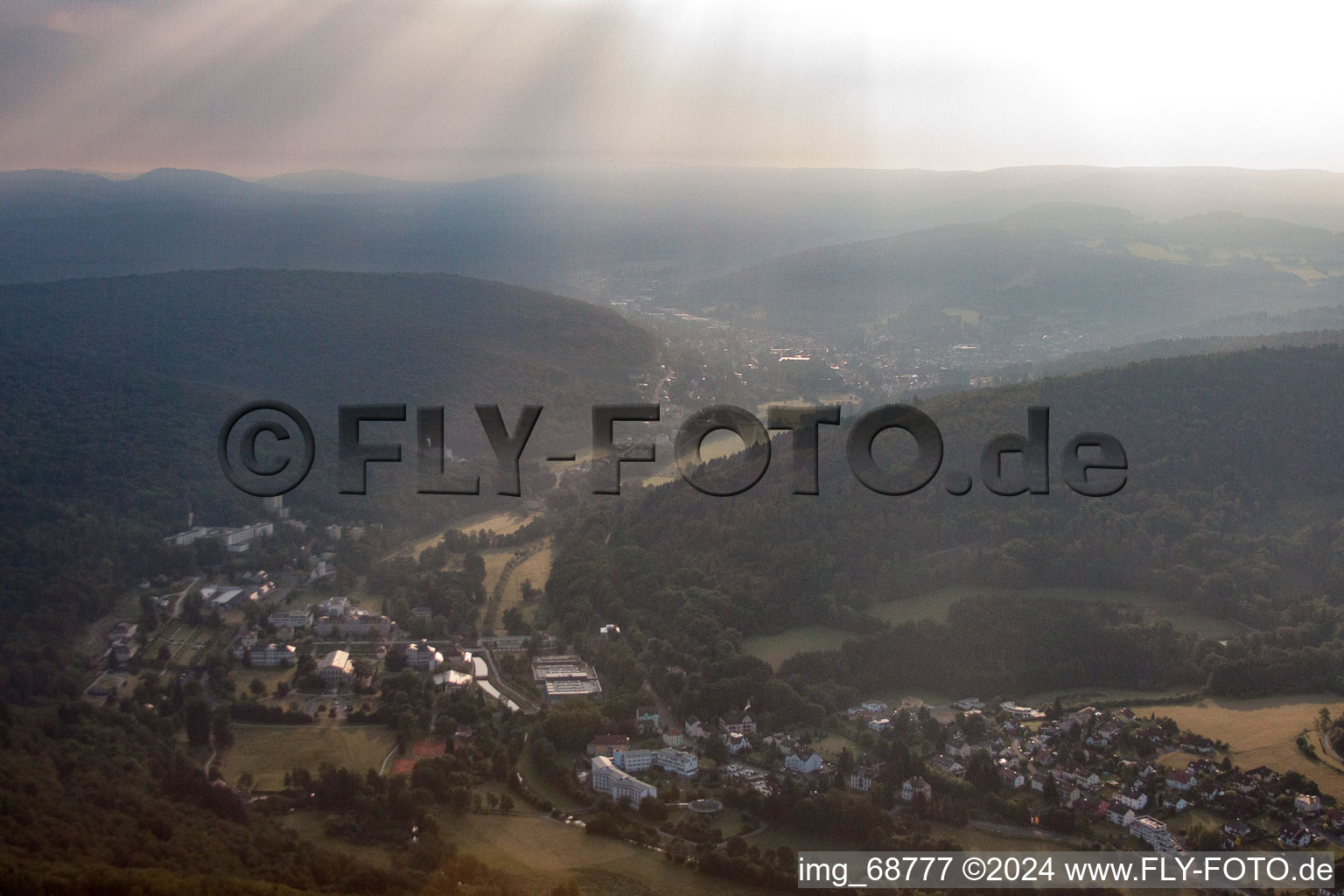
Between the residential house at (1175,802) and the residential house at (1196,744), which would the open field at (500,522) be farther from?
the residential house at (1175,802)

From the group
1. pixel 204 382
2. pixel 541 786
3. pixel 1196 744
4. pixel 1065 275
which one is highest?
pixel 1065 275

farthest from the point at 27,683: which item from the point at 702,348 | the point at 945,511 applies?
the point at 702,348

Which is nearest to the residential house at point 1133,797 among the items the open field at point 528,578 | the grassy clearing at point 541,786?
the grassy clearing at point 541,786

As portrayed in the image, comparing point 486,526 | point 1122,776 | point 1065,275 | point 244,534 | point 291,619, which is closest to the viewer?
point 1122,776

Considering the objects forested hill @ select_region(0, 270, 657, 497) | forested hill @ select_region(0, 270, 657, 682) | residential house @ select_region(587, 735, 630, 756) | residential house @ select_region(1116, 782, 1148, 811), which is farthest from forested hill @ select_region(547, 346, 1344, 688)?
forested hill @ select_region(0, 270, 657, 497)

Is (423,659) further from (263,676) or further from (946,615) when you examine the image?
(946,615)

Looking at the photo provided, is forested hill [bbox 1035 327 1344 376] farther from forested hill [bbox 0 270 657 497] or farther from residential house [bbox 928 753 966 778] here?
residential house [bbox 928 753 966 778]

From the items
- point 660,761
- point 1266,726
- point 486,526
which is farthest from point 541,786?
point 486,526

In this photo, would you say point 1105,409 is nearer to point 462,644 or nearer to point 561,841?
point 462,644

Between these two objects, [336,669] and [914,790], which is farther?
[336,669]
